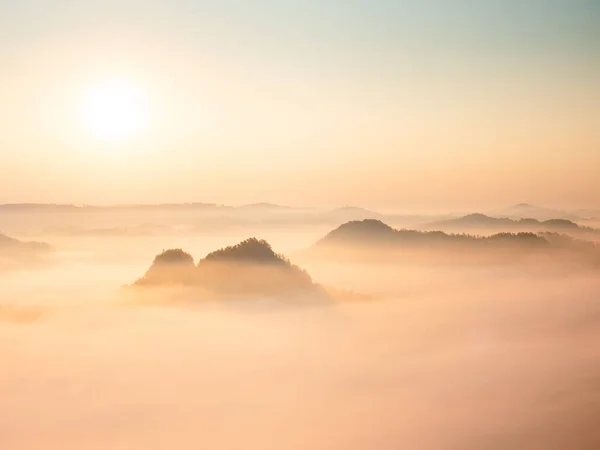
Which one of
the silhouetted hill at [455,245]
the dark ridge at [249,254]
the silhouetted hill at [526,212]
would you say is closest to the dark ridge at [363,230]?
the silhouetted hill at [455,245]

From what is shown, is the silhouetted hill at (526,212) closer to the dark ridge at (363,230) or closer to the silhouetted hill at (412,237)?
the silhouetted hill at (412,237)

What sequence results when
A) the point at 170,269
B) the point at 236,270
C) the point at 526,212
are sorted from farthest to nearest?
the point at 526,212 < the point at 236,270 < the point at 170,269

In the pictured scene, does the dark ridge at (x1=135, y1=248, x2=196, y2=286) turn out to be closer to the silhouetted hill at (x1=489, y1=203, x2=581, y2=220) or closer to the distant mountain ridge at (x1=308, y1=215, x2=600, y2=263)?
the distant mountain ridge at (x1=308, y1=215, x2=600, y2=263)

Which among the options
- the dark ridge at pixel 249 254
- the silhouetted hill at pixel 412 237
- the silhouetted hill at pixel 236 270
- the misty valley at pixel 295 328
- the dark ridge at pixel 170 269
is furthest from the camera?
the silhouetted hill at pixel 412 237

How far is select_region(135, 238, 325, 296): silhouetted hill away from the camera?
4.34 metres

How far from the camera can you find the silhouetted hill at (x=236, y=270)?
4.34 m

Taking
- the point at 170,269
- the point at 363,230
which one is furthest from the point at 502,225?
the point at 170,269

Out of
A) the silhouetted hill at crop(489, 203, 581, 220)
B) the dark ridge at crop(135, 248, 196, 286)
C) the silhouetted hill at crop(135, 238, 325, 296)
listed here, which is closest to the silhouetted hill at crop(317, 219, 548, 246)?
the silhouetted hill at crop(489, 203, 581, 220)

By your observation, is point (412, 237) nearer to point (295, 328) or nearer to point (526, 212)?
point (526, 212)

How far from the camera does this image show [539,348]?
4023mm

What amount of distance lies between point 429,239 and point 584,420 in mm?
2017

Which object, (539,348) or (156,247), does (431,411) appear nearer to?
(539,348)

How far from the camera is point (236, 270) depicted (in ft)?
15.2

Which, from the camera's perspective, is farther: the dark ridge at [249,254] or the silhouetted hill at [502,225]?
the silhouetted hill at [502,225]
